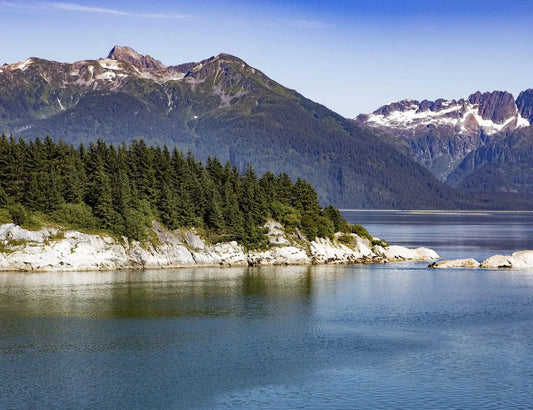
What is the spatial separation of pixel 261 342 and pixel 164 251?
60.2 m

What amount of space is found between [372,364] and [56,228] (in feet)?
237

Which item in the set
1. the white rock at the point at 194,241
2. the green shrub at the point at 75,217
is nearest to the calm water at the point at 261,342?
the green shrub at the point at 75,217

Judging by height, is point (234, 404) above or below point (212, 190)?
below

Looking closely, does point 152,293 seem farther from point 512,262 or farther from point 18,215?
point 512,262

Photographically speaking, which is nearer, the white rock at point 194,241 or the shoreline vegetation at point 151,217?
the shoreline vegetation at point 151,217

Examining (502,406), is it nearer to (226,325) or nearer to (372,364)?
(372,364)

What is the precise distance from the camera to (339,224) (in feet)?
503

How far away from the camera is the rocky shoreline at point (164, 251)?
114938 mm

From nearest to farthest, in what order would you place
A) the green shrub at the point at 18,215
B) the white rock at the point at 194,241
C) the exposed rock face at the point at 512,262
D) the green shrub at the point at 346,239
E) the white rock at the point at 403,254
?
the green shrub at the point at 18,215 → the white rock at the point at 194,241 → the exposed rock face at the point at 512,262 → the green shrub at the point at 346,239 → the white rock at the point at 403,254

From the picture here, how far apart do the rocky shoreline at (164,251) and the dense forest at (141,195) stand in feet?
6.95

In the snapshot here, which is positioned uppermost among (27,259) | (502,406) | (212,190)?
(212,190)

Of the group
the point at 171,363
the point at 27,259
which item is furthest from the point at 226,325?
the point at 27,259

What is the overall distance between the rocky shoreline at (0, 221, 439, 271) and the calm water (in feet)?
16.5

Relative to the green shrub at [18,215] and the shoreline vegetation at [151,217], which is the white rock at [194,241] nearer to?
the shoreline vegetation at [151,217]
